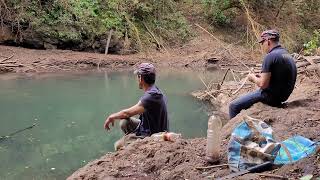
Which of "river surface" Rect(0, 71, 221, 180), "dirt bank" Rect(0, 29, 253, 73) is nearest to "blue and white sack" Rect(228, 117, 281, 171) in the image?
"river surface" Rect(0, 71, 221, 180)

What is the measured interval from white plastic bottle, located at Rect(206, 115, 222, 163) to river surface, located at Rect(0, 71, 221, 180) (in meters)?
2.87

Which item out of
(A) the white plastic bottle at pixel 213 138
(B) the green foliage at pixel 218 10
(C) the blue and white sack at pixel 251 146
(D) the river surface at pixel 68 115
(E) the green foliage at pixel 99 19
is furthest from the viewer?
(B) the green foliage at pixel 218 10

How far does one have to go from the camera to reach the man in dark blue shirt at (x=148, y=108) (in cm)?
551

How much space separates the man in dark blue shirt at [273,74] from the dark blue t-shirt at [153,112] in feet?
4.93

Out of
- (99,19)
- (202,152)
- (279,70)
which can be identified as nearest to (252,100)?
(279,70)

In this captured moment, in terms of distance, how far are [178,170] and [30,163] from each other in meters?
3.30

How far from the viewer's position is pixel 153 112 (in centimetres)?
561

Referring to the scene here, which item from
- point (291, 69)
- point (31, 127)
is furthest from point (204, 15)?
point (291, 69)

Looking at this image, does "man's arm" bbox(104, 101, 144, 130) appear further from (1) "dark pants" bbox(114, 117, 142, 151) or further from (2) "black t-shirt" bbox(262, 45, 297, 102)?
(2) "black t-shirt" bbox(262, 45, 297, 102)

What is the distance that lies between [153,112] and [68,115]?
16.7ft

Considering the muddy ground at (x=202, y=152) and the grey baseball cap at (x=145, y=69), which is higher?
the grey baseball cap at (x=145, y=69)

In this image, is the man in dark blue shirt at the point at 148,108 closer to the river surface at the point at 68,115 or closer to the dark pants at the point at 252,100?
the dark pants at the point at 252,100

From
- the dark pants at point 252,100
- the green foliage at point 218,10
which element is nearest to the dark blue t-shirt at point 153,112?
the dark pants at point 252,100

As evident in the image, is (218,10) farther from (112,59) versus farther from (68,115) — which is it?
(68,115)
